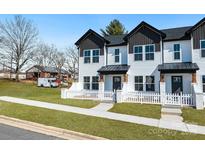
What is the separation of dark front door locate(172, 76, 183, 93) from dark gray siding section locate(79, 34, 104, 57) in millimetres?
8334

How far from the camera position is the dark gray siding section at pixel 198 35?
17.8m

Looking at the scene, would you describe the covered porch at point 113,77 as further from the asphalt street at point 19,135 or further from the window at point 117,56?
the asphalt street at point 19,135

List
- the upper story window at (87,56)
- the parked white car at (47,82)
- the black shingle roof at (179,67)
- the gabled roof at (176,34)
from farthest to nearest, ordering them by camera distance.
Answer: the parked white car at (47,82) → the upper story window at (87,56) → the gabled roof at (176,34) → the black shingle roof at (179,67)

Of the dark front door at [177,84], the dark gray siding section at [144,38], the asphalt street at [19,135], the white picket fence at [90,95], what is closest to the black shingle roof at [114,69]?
the dark gray siding section at [144,38]

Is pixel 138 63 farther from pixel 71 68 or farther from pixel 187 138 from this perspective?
pixel 71 68

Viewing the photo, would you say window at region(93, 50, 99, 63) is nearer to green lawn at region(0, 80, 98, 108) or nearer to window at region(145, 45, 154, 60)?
window at region(145, 45, 154, 60)

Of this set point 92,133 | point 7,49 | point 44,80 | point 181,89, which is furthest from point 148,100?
point 7,49

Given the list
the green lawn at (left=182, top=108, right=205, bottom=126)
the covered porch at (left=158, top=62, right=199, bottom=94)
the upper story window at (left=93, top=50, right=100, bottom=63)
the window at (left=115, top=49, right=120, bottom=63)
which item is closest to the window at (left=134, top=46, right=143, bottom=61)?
the window at (left=115, top=49, right=120, bottom=63)

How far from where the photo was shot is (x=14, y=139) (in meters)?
7.45

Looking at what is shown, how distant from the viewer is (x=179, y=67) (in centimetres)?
1748

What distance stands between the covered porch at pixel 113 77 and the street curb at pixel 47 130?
11.1 meters

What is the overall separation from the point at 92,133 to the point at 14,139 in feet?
9.97

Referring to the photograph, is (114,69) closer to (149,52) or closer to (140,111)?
(149,52)

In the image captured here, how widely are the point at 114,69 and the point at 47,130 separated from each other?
1243 centimetres
